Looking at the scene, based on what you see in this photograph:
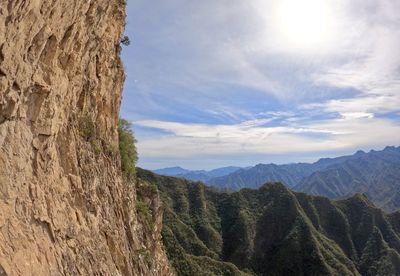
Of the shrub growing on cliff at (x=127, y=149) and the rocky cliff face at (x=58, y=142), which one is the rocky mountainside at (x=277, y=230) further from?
the rocky cliff face at (x=58, y=142)

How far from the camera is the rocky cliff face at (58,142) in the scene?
12.0 meters

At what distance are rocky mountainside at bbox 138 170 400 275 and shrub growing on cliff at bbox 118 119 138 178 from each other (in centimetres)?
7371

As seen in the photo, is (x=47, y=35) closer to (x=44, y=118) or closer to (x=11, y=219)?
(x=44, y=118)

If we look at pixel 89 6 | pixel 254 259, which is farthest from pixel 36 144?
pixel 254 259

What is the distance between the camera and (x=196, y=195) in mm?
167125

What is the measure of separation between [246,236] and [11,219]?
14443 centimetres

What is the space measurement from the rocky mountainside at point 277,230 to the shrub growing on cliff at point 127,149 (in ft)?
242

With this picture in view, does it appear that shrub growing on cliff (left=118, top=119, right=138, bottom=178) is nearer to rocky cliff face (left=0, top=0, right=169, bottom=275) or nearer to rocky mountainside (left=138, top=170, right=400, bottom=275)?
rocky cliff face (left=0, top=0, right=169, bottom=275)

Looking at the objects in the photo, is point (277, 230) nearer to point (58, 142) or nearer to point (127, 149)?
point (127, 149)

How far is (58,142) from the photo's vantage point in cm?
1808

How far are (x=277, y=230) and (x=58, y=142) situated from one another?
14285 cm

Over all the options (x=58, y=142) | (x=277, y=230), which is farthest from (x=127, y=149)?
(x=277, y=230)

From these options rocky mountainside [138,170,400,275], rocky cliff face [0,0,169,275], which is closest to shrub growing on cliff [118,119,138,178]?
rocky cliff face [0,0,169,275]

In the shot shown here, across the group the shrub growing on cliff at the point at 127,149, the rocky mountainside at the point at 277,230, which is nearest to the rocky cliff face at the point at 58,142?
the shrub growing on cliff at the point at 127,149
